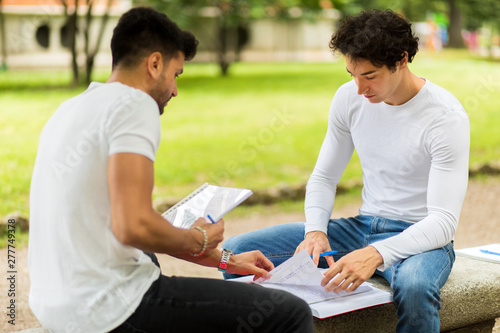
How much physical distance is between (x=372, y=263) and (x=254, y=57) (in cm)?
2543

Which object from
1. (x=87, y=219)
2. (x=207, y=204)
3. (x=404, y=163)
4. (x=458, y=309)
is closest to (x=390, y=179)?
(x=404, y=163)

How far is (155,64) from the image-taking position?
2.01m

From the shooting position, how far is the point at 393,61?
2734 millimetres

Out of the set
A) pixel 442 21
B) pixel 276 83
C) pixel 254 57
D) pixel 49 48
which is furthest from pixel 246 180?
pixel 442 21

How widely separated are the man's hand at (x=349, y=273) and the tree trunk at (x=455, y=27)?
29804mm

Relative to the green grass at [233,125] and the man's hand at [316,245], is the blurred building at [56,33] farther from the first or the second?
the man's hand at [316,245]

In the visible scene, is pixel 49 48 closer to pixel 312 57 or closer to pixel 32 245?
pixel 312 57

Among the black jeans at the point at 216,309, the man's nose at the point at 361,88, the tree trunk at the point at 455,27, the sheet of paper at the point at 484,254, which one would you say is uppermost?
the man's nose at the point at 361,88

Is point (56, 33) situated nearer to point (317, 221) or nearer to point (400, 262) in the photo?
point (317, 221)

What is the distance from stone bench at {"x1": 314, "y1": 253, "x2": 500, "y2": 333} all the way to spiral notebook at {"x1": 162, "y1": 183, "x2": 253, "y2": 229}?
27.3 inches

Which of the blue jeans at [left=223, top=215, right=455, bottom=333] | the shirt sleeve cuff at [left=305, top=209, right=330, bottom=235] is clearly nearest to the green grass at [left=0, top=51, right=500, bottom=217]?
the blue jeans at [left=223, top=215, right=455, bottom=333]

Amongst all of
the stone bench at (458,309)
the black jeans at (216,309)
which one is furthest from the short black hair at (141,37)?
the stone bench at (458,309)

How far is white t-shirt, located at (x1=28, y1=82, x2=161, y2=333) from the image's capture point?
6.07 feet

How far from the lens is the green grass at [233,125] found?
820cm
